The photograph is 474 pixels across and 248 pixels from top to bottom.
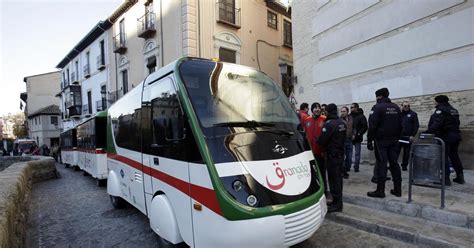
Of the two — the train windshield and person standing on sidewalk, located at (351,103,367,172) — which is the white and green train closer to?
the train windshield

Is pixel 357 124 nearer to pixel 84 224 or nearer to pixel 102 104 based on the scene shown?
pixel 84 224

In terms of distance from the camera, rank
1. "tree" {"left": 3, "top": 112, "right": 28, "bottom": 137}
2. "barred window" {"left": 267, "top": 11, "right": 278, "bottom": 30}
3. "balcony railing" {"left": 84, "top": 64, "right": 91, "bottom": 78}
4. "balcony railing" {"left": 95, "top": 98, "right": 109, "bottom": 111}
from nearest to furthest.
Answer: "barred window" {"left": 267, "top": 11, "right": 278, "bottom": 30} → "balcony railing" {"left": 95, "top": 98, "right": 109, "bottom": 111} → "balcony railing" {"left": 84, "top": 64, "right": 91, "bottom": 78} → "tree" {"left": 3, "top": 112, "right": 28, "bottom": 137}

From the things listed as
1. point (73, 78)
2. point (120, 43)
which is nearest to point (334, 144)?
point (120, 43)

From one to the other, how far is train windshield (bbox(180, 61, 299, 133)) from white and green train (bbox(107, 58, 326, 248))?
1 centimetres

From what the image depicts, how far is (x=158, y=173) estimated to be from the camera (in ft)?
12.9

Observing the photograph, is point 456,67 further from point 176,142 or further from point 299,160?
point 176,142

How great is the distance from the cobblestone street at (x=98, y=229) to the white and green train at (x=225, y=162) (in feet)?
2.40

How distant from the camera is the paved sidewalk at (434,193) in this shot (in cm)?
430

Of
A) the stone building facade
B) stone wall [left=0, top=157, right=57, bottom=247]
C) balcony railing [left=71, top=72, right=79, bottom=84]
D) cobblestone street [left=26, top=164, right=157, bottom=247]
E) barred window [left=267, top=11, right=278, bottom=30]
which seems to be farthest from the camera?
balcony railing [left=71, top=72, right=79, bottom=84]

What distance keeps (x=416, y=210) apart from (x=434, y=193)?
100 centimetres

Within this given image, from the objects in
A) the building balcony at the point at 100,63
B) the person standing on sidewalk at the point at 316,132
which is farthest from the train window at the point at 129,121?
the building balcony at the point at 100,63

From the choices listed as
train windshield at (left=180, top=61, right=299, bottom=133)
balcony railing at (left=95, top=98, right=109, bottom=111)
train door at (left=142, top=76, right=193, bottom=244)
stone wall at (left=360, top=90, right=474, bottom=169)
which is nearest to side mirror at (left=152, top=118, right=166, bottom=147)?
train door at (left=142, top=76, right=193, bottom=244)

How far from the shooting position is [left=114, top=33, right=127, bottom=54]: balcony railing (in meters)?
18.4

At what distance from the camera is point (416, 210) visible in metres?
4.35
